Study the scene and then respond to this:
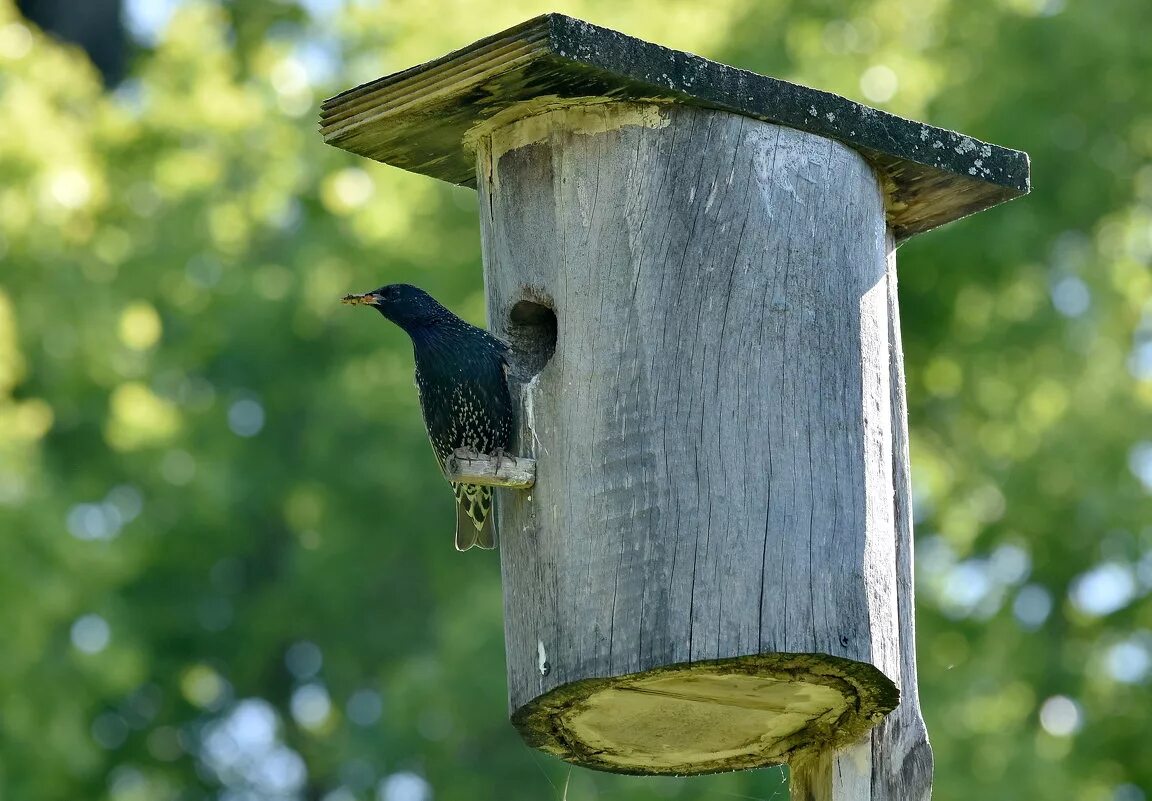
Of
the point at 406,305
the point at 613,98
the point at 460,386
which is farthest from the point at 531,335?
the point at 613,98

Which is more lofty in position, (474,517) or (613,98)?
(613,98)

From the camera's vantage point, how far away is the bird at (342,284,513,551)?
4.68 m

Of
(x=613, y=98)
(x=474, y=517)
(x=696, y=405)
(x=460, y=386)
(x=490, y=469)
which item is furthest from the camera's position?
(x=474, y=517)

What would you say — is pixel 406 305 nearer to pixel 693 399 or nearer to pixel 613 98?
pixel 613 98

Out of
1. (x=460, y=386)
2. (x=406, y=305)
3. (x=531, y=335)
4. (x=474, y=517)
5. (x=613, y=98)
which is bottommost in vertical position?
(x=474, y=517)

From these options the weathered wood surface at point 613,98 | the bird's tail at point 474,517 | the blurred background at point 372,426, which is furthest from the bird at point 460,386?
the blurred background at point 372,426

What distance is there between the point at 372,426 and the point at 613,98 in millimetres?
8048

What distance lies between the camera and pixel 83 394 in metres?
12.4

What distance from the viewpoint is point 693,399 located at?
14.2ft

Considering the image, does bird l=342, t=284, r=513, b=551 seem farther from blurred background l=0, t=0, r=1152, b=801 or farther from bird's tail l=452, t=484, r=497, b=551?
blurred background l=0, t=0, r=1152, b=801

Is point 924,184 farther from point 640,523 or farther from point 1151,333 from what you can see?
point 1151,333

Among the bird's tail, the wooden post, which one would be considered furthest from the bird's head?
the bird's tail

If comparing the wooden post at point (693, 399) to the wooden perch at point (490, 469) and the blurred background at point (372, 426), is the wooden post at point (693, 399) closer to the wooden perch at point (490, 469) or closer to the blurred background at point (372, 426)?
the wooden perch at point (490, 469)

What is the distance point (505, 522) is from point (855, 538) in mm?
851
